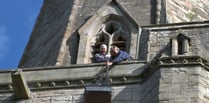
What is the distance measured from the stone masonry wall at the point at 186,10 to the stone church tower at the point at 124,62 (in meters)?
0.02

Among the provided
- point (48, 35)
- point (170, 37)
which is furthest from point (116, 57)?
point (48, 35)

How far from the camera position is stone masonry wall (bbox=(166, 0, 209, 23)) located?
17438mm

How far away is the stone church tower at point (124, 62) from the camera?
13.2m

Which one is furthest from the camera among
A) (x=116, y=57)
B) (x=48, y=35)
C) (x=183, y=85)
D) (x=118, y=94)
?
(x=48, y=35)

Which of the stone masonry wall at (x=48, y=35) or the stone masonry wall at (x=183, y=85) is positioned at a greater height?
the stone masonry wall at (x=48, y=35)

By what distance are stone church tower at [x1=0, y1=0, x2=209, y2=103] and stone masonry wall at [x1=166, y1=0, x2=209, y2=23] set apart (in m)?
0.02

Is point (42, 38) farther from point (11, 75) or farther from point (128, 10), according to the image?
point (11, 75)

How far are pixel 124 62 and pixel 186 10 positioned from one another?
4073 millimetres

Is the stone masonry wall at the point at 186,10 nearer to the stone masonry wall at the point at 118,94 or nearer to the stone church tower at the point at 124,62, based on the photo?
the stone church tower at the point at 124,62

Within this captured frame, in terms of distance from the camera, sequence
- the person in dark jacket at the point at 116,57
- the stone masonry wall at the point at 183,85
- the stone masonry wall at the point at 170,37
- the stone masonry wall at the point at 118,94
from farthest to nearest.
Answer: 1. the person in dark jacket at the point at 116,57
2. the stone masonry wall at the point at 170,37
3. the stone masonry wall at the point at 118,94
4. the stone masonry wall at the point at 183,85

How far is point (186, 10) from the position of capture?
59.1 feet

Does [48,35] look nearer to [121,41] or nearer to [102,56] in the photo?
[121,41]

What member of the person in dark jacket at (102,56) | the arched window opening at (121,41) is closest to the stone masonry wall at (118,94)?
the person in dark jacket at (102,56)

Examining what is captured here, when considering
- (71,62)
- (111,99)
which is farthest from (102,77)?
(71,62)
